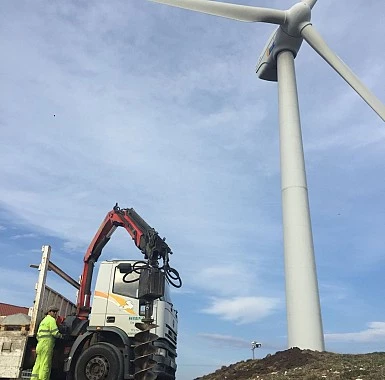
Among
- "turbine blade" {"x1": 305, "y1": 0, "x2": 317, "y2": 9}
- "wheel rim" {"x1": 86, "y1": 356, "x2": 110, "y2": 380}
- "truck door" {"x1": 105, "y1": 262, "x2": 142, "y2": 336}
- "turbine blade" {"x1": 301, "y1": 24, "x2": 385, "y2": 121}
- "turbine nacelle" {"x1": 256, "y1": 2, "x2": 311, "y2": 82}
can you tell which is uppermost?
"turbine blade" {"x1": 305, "y1": 0, "x2": 317, "y2": 9}

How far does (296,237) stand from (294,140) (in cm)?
384

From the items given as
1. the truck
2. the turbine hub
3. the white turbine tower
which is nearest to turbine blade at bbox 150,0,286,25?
the white turbine tower

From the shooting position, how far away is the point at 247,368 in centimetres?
1258

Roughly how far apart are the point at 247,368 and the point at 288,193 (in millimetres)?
6326

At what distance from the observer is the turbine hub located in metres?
18.3

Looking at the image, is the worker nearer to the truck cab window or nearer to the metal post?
the truck cab window

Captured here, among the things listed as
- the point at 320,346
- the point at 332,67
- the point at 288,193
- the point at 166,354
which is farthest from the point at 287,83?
the point at 166,354

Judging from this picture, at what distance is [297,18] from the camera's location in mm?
18312

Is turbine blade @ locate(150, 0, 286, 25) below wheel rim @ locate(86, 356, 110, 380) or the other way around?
the other way around

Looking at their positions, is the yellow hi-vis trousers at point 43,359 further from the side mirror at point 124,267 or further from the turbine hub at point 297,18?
the turbine hub at point 297,18

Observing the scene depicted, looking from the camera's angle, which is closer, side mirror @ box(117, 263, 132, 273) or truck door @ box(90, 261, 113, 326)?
truck door @ box(90, 261, 113, 326)

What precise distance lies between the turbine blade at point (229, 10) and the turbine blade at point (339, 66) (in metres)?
1.51

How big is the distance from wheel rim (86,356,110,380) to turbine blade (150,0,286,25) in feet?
44.0

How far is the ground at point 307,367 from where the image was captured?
9922mm
